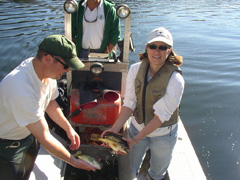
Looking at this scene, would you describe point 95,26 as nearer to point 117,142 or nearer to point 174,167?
point 117,142

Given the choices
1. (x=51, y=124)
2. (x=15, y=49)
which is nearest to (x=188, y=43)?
(x=15, y=49)

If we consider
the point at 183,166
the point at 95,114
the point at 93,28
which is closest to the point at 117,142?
the point at 95,114

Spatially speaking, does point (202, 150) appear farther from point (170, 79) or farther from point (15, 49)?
point (15, 49)

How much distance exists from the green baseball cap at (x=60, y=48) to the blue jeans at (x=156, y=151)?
4.27 ft

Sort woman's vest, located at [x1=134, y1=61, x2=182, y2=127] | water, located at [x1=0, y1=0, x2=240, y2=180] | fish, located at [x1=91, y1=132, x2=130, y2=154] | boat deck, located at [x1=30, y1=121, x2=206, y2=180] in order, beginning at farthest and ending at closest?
water, located at [x1=0, y1=0, x2=240, y2=180], boat deck, located at [x1=30, y1=121, x2=206, y2=180], fish, located at [x1=91, y1=132, x2=130, y2=154], woman's vest, located at [x1=134, y1=61, x2=182, y2=127]

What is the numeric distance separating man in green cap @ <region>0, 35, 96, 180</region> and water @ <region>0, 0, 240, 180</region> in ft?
11.7

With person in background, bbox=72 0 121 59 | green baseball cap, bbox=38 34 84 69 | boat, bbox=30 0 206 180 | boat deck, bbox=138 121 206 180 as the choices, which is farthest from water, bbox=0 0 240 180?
green baseball cap, bbox=38 34 84 69

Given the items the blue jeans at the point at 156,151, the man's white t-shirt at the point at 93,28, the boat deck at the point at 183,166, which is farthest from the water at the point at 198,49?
the man's white t-shirt at the point at 93,28

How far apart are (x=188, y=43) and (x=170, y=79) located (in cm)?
1004

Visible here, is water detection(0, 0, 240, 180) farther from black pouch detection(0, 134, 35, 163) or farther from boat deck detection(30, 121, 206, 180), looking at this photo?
black pouch detection(0, 134, 35, 163)

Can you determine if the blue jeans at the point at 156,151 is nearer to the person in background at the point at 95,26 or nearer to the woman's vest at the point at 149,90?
the woman's vest at the point at 149,90

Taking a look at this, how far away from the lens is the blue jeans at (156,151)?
9.00 ft

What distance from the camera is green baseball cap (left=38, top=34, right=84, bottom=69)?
2.16 metres

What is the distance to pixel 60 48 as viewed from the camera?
219 centimetres
